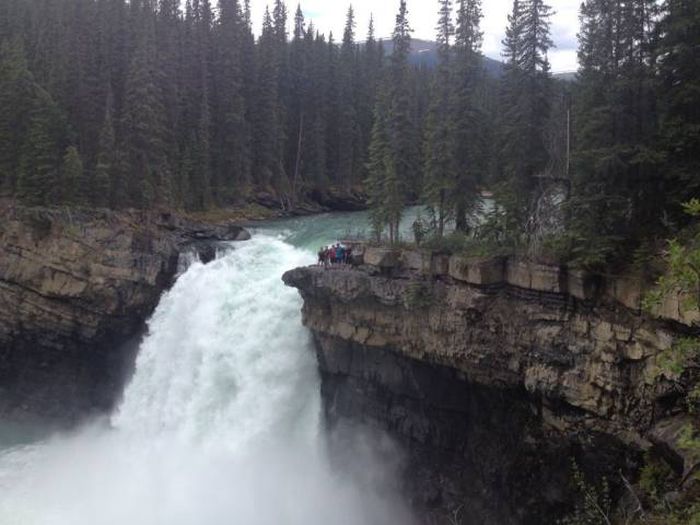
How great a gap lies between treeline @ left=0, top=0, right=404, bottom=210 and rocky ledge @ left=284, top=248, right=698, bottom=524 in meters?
→ 13.0

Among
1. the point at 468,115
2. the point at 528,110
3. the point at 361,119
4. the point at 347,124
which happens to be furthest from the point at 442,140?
the point at 361,119

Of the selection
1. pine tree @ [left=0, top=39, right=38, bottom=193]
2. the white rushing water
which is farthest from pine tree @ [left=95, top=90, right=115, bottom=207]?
the white rushing water

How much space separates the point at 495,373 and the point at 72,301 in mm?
22322

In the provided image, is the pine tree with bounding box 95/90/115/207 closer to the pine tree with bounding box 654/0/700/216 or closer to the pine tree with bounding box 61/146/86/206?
the pine tree with bounding box 61/146/86/206

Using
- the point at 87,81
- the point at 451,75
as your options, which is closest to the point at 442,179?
the point at 451,75

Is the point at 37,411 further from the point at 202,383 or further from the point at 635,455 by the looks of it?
the point at 635,455

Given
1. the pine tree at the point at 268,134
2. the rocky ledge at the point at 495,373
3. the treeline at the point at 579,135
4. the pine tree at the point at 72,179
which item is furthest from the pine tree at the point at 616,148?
the pine tree at the point at 268,134

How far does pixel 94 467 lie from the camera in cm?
3056

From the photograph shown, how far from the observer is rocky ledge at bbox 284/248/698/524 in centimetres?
1955

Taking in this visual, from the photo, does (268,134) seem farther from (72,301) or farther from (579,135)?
(579,135)

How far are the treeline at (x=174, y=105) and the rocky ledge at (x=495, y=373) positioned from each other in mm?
13023

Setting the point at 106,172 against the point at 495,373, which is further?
the point at 106,172

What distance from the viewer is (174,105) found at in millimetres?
54625

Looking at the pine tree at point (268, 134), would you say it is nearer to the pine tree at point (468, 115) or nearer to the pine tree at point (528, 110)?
the pine tree at point (468, 115)
